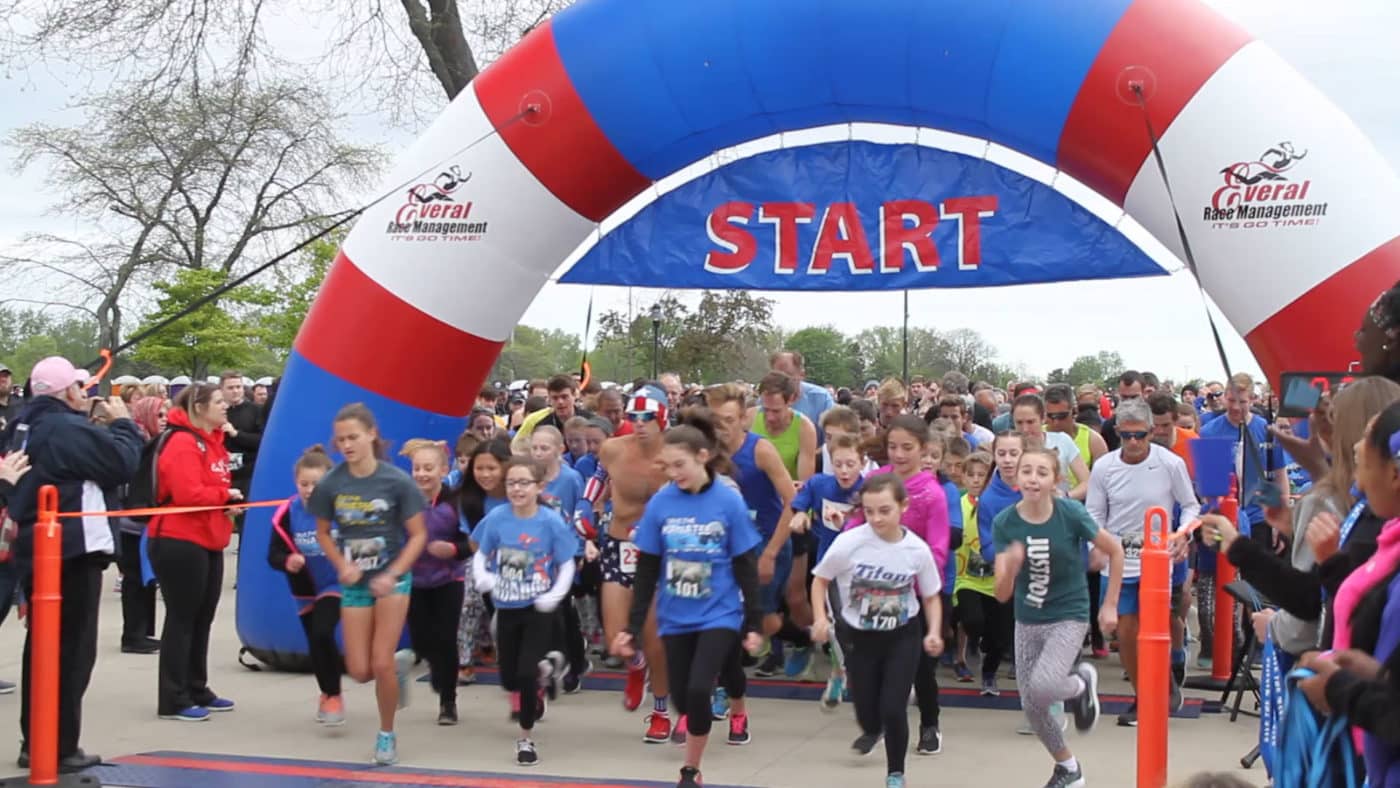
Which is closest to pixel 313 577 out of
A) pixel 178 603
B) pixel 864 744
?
pixel 178 603

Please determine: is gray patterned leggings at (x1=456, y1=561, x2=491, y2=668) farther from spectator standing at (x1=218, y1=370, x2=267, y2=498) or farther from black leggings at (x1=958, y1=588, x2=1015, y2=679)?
spectator standing at (x1=218, y1=370, x2=267, y2=498)

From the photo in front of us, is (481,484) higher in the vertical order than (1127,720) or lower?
higher

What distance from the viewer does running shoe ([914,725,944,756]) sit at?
700 cm

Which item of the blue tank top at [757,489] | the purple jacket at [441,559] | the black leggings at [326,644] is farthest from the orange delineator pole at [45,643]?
the blue tank top at [757,489]

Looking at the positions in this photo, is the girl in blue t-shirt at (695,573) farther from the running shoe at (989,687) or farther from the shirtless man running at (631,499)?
the running shoe at (989,687)

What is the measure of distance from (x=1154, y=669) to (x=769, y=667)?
4.33 m

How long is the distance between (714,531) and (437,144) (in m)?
3.64

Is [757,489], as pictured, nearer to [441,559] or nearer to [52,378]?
[441,559]

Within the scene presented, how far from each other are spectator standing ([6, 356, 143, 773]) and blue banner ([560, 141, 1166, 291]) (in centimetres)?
386

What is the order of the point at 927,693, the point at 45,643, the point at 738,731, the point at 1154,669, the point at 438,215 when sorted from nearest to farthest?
the point at 1154,669
the point at 45,643
the point at 927,693
the point at 738,731
the point at 438,215

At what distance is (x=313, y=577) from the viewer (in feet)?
24.8

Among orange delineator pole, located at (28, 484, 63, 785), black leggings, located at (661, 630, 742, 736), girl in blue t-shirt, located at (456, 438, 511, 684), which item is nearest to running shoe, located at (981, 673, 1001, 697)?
black leggings, located at (661, 630, 742, 736)

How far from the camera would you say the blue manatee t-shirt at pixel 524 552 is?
274 inches

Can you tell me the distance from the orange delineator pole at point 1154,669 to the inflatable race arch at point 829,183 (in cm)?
266
